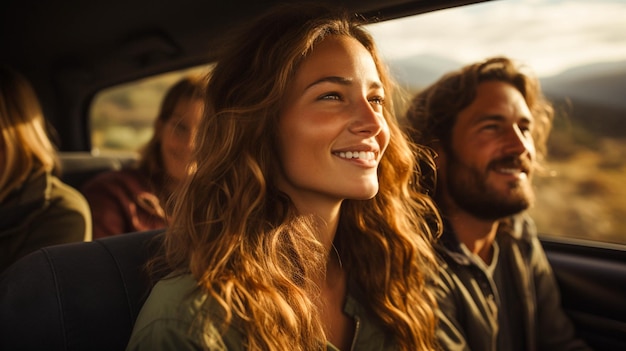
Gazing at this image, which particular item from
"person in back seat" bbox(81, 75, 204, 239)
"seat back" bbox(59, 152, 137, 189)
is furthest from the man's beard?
"seat back" bbox(59, 152, 137, 189)

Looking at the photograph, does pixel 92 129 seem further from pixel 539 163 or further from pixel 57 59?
pixel 539 163

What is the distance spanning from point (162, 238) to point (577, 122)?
1727 millimetres

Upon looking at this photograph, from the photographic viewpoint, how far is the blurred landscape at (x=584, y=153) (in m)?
2.16

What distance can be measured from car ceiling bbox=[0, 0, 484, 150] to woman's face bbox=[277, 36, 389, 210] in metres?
0.42

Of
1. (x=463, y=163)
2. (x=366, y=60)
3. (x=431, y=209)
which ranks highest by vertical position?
(x=366, y=60)

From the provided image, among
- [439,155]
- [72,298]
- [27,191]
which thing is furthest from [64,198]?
[439,155]

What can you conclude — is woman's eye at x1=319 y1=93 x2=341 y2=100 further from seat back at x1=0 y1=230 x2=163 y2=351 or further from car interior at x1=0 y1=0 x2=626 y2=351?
seat back at x1=0 y1=230 x2=163 y2=351

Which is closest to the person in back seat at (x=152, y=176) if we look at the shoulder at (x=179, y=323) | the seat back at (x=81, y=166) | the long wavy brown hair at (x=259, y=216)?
the seat back at (x=81, y=166)

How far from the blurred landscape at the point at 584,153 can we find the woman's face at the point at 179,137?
202 millimetres

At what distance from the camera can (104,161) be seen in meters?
3.34

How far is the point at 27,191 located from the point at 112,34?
0.81m

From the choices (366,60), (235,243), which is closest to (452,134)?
(366,60)

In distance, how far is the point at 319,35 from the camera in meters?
1.40

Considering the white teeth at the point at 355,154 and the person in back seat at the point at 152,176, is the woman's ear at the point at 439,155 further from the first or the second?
the person in back seat at the point at 152,176
